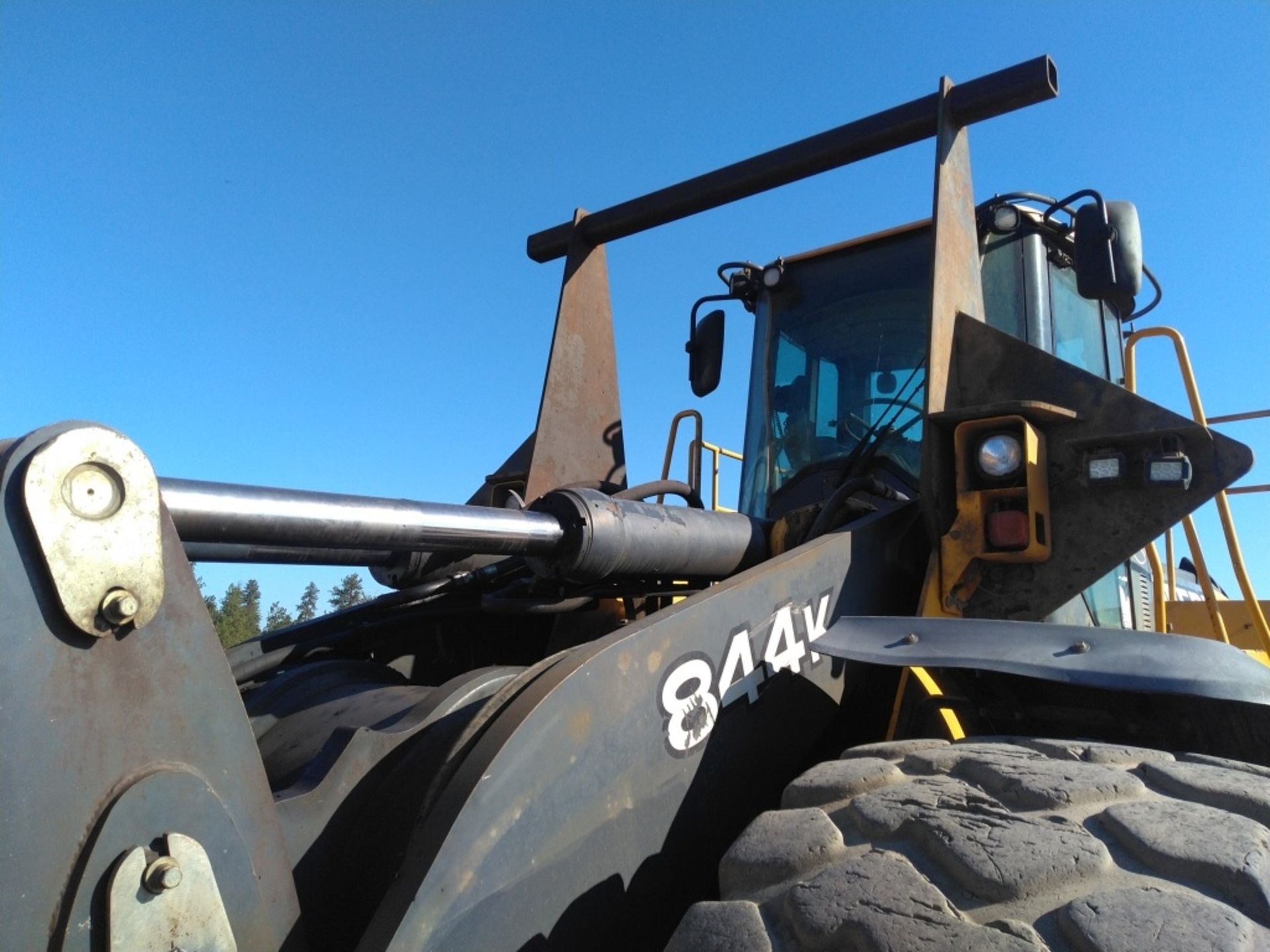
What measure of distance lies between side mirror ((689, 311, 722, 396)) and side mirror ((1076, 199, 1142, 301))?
1623 millimetres

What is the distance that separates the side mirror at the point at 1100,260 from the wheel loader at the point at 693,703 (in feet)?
0.04

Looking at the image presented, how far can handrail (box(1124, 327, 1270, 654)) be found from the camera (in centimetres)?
309

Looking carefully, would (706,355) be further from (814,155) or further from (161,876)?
(161,876)

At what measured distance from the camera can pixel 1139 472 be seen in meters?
2.40

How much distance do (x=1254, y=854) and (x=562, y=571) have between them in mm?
1415

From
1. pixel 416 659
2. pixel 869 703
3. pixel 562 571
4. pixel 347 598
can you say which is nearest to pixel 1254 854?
pixel 869 703

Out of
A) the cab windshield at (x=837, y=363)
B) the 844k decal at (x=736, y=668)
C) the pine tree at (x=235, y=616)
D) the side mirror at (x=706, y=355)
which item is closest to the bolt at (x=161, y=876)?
the 844k decal at (x=736, y=668)

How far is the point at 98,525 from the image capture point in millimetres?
1167

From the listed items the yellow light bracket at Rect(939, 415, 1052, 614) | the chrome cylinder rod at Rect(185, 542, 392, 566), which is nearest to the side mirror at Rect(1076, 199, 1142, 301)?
the yellow light bracket at Rect(939, 415, 1052, 614)

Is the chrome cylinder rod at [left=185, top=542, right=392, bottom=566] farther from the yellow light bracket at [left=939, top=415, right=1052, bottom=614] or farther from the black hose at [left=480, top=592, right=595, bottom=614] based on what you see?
the yellow light bracket at [left=939, top=415, right=1052, bottom=614]

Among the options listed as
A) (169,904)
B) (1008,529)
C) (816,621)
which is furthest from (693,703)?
Answer: (1008,529)

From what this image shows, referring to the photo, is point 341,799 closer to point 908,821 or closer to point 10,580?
point 10,580

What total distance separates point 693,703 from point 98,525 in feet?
3.59

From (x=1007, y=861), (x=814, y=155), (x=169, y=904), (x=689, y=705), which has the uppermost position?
(x=814, y=155)
